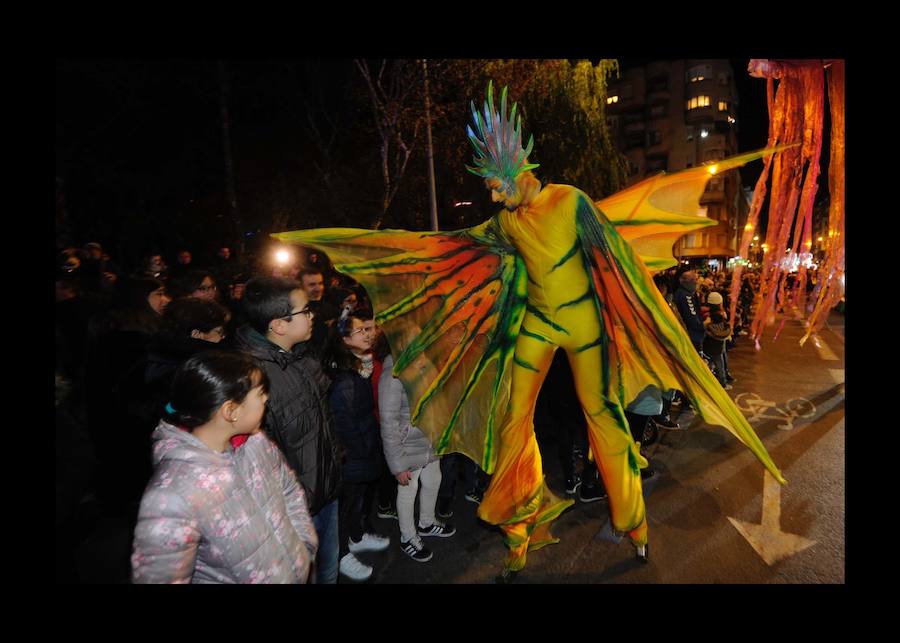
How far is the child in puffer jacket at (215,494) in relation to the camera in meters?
1.39

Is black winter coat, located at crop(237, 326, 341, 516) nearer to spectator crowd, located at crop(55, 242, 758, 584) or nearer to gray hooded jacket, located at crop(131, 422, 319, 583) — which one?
spectator crowd, located at crop(55, 242, 758, 584)

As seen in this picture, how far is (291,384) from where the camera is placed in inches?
85.0

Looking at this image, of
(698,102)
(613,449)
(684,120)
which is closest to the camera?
(613,449)

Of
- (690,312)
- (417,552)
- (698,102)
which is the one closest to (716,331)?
(690,312)

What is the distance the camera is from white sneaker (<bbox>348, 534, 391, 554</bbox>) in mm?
3234

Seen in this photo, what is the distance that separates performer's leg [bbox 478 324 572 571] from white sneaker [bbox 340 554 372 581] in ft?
2.72

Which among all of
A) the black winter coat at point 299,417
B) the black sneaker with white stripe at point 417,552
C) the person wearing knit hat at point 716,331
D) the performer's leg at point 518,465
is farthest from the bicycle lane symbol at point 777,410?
the black winter coat at point 299,417

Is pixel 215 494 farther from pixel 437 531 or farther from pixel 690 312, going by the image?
pixel 690 312

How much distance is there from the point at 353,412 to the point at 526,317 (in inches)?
47.6

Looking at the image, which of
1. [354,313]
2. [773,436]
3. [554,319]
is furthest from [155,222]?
[773,436]

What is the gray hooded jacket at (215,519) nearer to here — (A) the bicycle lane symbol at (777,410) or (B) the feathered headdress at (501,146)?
(B) the feathered headdress at (501,146)

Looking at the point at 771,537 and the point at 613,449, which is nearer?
the point at 613,449

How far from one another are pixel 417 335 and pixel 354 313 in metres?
0.46

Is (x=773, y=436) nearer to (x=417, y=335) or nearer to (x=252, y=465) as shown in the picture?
(x=417, y=335)
